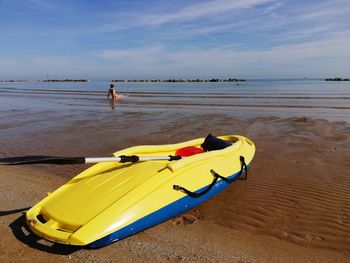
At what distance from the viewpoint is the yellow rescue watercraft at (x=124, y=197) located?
378cm

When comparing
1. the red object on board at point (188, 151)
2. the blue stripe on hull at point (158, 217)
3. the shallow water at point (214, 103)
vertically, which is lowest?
the shallow water at point (214, 103)

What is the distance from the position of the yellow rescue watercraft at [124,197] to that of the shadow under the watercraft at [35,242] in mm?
175

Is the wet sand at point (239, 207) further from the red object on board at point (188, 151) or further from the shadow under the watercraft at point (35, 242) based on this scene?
the red object on board at point (188, 151)

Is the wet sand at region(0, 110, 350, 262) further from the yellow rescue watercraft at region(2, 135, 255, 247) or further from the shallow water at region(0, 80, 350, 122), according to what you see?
the shallow water at region(0, 80, 350, 122)

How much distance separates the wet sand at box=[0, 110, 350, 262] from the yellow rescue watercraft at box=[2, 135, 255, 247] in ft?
0.66

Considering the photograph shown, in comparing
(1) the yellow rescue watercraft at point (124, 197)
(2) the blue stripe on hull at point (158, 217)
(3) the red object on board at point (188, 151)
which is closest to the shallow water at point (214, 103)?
(3) the red object on board at point (188, 151)

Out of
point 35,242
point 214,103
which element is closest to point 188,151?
point 35,242

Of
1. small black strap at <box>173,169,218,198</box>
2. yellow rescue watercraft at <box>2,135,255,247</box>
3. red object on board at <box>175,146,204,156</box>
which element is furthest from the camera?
red object on board at <box>175,146,204,156</box>

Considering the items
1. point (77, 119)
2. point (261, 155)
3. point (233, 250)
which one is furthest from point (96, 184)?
point (77, 119)

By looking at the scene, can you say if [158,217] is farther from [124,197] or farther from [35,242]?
[35,242]

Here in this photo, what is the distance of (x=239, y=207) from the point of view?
5.20 metres

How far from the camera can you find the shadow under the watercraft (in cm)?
379

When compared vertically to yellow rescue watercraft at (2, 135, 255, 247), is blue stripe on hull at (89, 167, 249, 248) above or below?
below

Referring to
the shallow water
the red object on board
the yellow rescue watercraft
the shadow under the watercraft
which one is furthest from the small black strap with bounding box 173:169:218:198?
the shallow water
